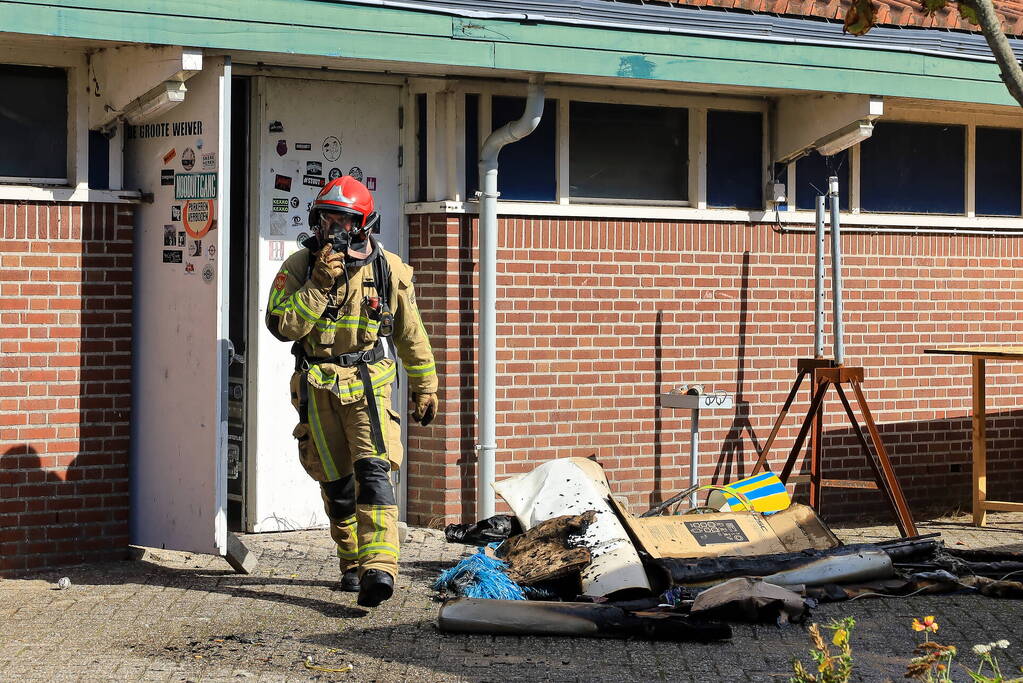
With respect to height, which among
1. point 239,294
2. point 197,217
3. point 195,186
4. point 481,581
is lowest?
point 481,581

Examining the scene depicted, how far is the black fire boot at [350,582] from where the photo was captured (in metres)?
7.68

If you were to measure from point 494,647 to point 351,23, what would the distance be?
351cm

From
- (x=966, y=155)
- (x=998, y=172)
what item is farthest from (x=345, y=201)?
(x=998, y=172)

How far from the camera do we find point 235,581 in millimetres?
7914

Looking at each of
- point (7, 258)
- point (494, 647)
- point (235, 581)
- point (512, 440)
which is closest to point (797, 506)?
point (512, 440)

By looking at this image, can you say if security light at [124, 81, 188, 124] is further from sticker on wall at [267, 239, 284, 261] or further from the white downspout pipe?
the white downspout pipe

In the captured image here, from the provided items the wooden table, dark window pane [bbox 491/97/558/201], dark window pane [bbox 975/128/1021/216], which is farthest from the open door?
dark window pane [bbox 975/128/1021/216]

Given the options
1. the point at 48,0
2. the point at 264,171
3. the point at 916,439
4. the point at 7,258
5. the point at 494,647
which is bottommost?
the point at 494,647

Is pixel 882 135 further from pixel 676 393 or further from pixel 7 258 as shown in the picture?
pixel 7 258

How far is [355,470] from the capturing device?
7.39m

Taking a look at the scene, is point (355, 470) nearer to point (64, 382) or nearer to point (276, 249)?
point (64, 382)

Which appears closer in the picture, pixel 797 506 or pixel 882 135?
pixel 797 506

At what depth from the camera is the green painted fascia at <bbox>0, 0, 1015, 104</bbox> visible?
7371 mm

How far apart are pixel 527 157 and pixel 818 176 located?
2295mm
